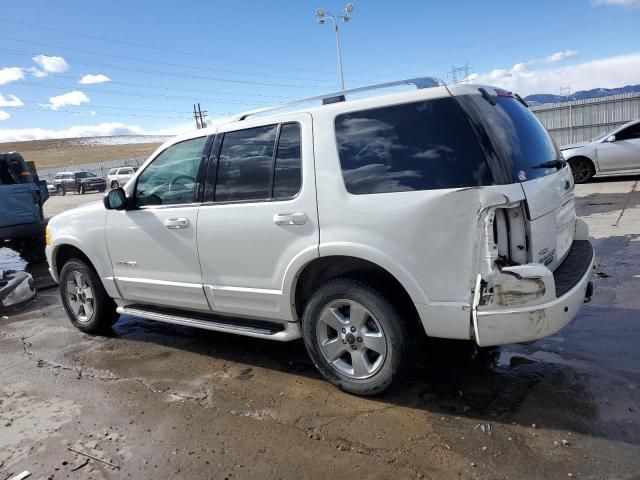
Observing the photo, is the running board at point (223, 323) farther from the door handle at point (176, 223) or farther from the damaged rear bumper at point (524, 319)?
the damaged rear bumper at point (524, 319)

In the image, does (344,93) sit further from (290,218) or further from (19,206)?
(19,206)

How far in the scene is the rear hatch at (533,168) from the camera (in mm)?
2898

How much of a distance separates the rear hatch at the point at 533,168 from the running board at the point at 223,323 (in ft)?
5.83

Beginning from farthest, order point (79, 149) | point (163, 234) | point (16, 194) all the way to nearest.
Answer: point (79, 149), point (16, 194), point (163, 234)

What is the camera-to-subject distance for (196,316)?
426 cm

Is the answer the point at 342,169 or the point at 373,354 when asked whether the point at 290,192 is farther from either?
the point at 373,354

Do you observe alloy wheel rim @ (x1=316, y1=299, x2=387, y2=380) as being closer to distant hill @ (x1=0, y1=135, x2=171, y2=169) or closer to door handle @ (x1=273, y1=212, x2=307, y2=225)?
door handle @ (x1=273, y1=212, x2=307, y2=225)

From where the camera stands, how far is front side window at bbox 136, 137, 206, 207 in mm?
4133

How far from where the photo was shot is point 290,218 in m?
3.42

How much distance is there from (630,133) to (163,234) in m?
12.7

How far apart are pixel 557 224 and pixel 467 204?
834 millimetres

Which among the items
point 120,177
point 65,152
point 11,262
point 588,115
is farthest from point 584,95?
point 65,152

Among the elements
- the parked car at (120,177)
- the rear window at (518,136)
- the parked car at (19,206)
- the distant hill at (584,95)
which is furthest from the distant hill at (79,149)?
the rear window at (518,136)

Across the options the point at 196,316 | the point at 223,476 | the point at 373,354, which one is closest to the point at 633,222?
the point at 373,354
